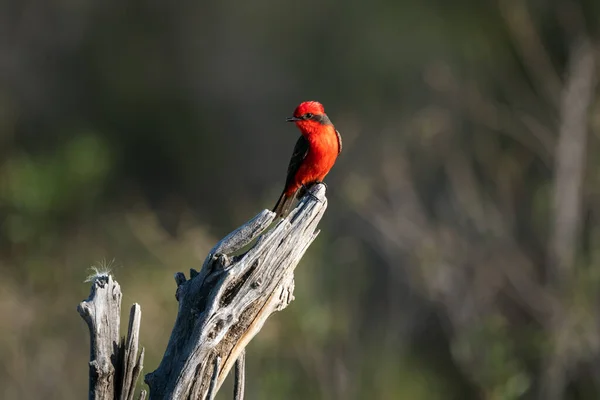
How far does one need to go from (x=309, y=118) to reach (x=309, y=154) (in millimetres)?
237

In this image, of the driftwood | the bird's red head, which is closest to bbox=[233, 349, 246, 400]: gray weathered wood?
the driftwood

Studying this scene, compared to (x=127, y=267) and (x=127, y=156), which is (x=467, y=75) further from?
(x=127, y=156)

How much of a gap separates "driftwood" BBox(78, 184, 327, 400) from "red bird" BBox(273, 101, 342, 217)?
171cm

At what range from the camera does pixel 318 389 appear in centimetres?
820

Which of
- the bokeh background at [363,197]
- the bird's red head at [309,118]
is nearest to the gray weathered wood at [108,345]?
the bokeh background at [363,197]

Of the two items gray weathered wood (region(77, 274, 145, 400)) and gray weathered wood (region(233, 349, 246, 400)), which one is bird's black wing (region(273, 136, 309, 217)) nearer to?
gray weathered wood (region(233, 349, 246, 400))

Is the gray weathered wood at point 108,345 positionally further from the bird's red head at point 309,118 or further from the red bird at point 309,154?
the bird's red head at point 309,118

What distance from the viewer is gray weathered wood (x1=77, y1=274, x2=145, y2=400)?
136 inches

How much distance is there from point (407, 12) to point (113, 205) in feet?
20.3

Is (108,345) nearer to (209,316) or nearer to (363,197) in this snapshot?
(209,316)

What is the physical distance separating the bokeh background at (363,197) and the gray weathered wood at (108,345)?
0.73ft

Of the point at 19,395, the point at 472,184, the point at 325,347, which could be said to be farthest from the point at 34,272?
the point at 472,184

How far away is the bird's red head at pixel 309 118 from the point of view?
576 centimetres

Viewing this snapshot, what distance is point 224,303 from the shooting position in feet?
11.9
